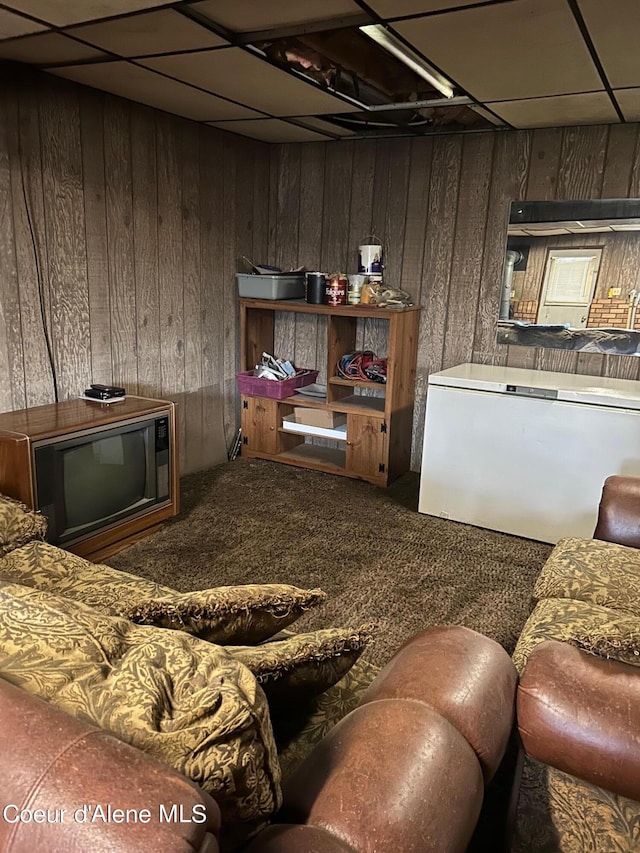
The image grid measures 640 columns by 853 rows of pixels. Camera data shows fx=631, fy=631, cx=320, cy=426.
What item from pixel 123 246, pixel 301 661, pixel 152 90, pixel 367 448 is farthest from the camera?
pixel 367 448

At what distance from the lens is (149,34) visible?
215 centimetres

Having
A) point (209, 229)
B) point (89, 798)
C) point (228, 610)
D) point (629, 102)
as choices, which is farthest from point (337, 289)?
point (89, 798)

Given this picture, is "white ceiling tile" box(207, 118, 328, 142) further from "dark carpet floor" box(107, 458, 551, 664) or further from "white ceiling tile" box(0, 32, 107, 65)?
"dark carpet floor" box(107, 458, 551, 664)

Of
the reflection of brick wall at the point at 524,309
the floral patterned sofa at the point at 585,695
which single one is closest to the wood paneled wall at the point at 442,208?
the reflection of brick wall at the point at 524,309

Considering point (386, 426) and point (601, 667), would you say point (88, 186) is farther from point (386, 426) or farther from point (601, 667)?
point (601, 667)

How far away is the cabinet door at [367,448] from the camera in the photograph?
149 inches

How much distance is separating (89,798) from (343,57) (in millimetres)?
2631

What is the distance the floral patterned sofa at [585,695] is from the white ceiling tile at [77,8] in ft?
6.67

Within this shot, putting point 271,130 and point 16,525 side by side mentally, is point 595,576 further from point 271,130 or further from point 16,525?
point 271,130

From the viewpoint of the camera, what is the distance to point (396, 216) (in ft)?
12.8

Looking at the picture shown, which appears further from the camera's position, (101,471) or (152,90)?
(152,90)

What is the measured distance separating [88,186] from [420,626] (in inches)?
99.4

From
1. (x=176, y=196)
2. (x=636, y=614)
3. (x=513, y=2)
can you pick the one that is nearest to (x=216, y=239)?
(x=176, y=196)

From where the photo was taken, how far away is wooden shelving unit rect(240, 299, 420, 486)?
3.73 meters
